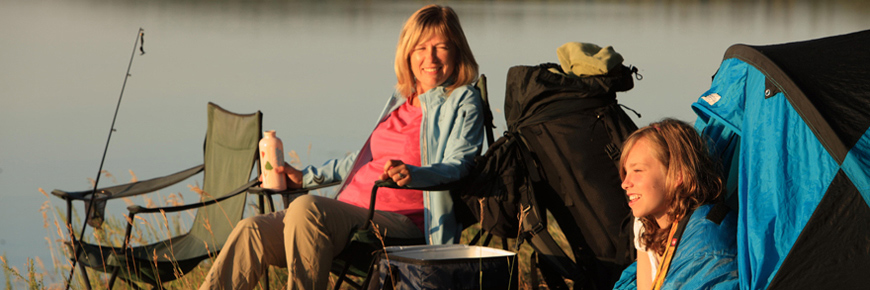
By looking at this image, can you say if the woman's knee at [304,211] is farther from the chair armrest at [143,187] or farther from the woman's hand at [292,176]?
the chair armrest at [143,187]

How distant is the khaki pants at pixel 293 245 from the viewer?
271cm

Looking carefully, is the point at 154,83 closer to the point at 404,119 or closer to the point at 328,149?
the point at 328,149

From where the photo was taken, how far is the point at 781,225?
81.2 inches

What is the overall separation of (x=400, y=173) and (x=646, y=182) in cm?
86

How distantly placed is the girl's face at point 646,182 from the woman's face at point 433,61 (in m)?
1.09

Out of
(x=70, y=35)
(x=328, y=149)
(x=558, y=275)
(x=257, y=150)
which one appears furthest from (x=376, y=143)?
(x=70, y=35)

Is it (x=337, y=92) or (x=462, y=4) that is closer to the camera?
(x=337, y=92)

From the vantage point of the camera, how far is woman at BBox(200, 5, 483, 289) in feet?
8.98

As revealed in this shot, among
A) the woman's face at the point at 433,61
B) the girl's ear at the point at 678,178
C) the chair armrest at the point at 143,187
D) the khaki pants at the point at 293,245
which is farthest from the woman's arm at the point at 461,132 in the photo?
the chair armrest at the point at 143,187

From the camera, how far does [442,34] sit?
3.22m

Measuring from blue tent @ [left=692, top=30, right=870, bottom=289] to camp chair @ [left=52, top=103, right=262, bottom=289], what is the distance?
202 centimetres

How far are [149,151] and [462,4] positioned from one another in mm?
17774

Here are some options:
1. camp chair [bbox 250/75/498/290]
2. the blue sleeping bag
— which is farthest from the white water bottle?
the blue sleeping bag

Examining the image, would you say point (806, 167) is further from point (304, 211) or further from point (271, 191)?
point (271, 191)
